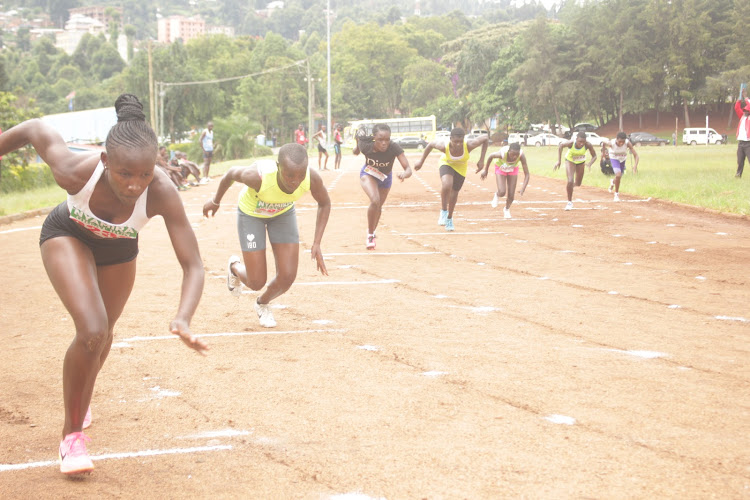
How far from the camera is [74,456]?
411 cm

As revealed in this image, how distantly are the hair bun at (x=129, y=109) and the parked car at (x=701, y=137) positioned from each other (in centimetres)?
6225

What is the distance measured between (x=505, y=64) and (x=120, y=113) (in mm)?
83187

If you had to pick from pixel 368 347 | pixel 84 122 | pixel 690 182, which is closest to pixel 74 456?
pixel 368 347

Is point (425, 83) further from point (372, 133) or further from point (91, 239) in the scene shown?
point (91, 239)

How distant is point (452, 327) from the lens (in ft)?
24.6

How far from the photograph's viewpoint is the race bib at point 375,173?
1320cm

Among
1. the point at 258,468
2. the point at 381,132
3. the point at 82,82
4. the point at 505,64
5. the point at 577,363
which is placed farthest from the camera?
the point at 82,82

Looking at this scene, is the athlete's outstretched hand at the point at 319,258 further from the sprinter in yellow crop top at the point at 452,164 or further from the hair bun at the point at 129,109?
the sprinter in yellow crop top at the point at 452,164

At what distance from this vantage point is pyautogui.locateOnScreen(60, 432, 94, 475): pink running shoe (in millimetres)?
4074

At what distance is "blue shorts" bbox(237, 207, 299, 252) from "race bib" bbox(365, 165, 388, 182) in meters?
5.44

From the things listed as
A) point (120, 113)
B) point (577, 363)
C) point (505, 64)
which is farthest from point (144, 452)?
point (505, 64)

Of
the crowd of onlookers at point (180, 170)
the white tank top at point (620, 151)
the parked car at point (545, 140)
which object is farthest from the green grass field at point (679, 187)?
the parked car at point (545, 140)

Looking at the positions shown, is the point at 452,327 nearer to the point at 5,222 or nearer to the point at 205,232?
the point at 205,232

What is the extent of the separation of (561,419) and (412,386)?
1135mm
